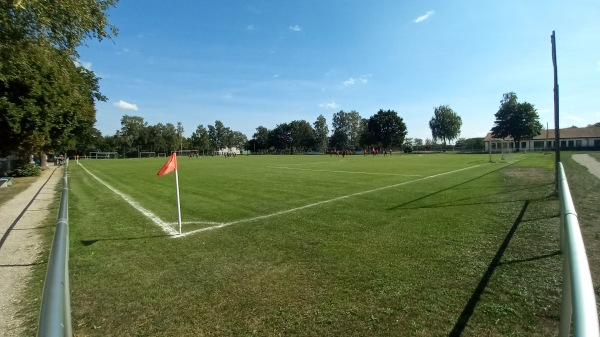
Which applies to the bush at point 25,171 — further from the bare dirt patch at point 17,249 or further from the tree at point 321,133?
the tree at point 321,133

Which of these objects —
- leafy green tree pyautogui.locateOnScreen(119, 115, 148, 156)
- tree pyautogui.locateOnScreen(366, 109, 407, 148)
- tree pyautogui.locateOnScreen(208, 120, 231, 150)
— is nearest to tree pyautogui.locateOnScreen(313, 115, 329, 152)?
tree pyautogui.locateOnScreen(366, 109, 407, 148)

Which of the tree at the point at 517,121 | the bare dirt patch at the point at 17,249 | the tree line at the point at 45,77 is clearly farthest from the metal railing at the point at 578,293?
the tree at the point at 517,121

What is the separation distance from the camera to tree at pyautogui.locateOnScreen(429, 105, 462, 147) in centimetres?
11262

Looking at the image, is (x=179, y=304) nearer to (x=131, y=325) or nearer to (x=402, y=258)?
(x=131, y=325)

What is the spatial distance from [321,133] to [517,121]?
258 feet

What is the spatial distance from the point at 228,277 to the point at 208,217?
4360mm

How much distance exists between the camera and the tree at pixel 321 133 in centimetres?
14112

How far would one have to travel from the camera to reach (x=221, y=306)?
391cm

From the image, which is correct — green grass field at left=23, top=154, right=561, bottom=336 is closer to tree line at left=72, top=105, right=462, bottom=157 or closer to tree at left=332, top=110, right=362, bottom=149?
tree line at left=72, top=105, right=462, bottom=157

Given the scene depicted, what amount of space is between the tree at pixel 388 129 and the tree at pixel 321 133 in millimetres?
36891

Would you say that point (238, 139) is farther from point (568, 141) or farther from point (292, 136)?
point (568, 141)

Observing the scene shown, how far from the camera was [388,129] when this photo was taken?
105 metres

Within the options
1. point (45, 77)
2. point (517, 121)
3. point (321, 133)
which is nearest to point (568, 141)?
point (517, 121)

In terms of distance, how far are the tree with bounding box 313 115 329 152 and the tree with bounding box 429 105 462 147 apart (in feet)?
149
